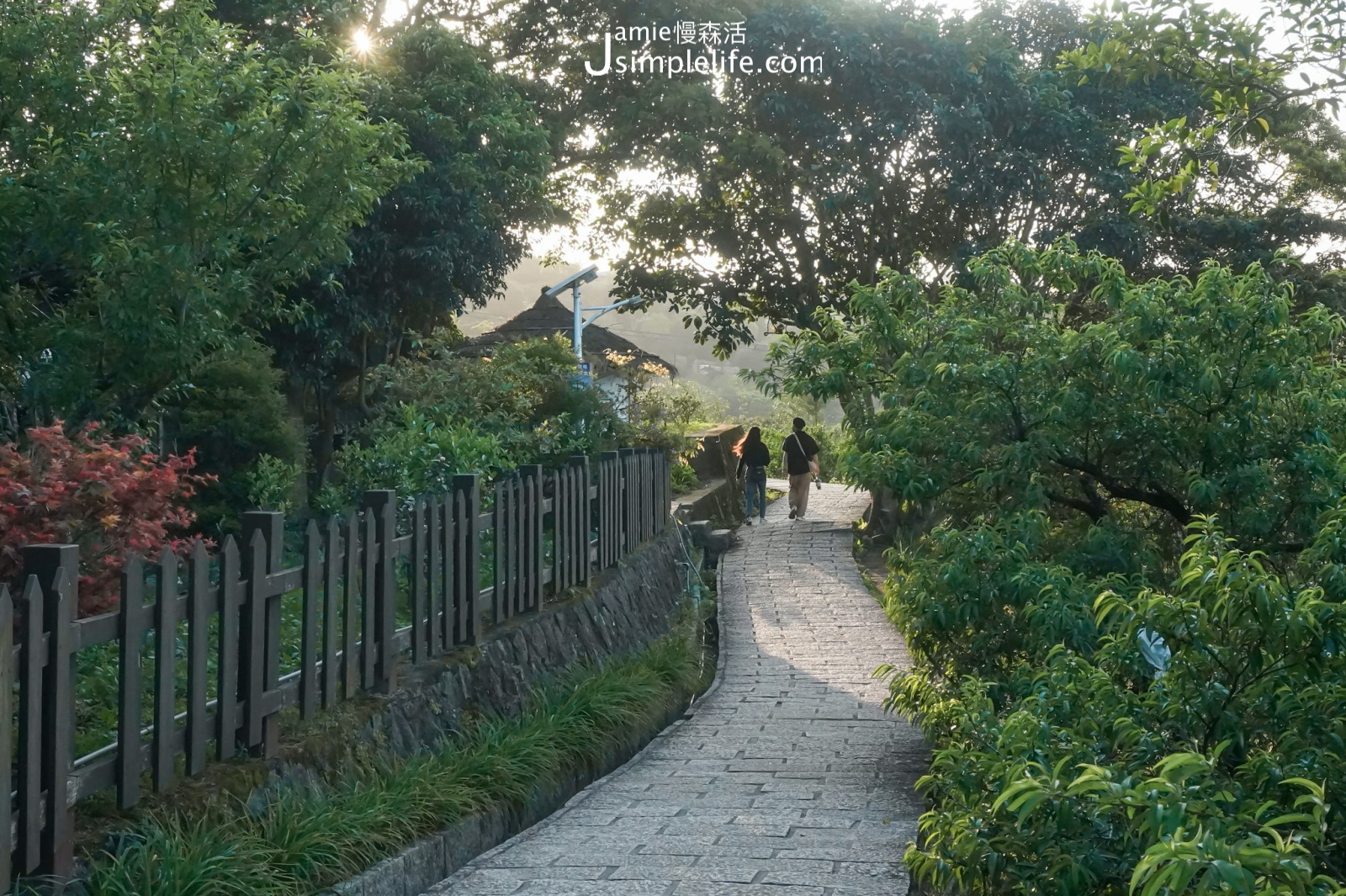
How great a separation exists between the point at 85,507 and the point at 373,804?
245cm

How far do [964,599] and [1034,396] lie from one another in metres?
1.20

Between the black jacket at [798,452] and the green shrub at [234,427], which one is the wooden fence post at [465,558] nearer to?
the green shrub at [234,427]

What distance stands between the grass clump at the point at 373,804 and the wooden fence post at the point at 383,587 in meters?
0.45

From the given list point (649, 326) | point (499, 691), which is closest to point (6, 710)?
point (499, 691)

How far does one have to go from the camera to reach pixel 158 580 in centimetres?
499

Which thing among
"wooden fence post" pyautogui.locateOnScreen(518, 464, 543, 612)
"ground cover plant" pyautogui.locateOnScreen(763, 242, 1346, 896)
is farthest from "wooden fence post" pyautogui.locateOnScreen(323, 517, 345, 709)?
"wooden fence post" pyautogui.locateOnScreen(518, 464, 543, 612)

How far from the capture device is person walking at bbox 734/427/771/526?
2184 cm

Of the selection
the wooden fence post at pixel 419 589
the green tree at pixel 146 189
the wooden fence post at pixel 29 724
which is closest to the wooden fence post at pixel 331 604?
the wooden fence post at pixel 419 589

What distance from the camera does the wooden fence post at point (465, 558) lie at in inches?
310

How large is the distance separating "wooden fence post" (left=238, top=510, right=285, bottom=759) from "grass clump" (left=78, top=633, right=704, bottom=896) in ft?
0.89

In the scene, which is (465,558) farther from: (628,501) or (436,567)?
(628,501)

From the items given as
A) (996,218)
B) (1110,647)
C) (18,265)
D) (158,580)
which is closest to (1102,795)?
(1110,647)

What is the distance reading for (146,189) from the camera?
880 centimetres

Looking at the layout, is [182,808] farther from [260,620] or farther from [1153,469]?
[1153,469]
